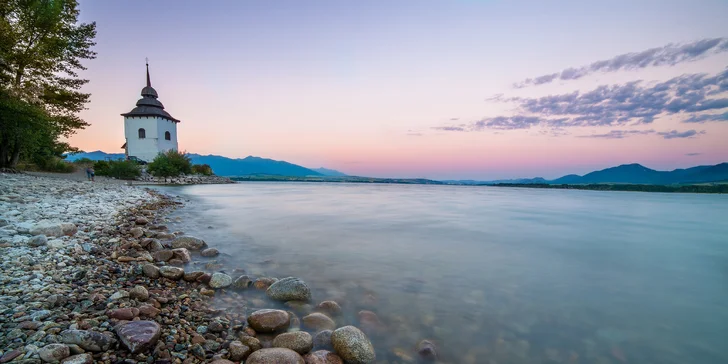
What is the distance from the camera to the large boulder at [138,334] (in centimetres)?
260

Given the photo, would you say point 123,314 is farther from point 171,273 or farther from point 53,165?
point 53,165

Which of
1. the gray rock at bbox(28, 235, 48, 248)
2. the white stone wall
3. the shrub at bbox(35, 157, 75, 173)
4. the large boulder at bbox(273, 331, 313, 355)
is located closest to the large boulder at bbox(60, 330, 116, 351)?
the large boulder at bbox(273, 331, 313, 355)

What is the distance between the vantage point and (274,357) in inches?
112

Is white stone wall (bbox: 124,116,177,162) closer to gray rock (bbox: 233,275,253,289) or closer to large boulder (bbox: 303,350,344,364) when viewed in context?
gray rock (bbox: 233,275,253,289)

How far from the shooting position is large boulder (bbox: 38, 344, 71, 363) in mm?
2261

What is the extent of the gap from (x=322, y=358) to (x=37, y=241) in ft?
18.0

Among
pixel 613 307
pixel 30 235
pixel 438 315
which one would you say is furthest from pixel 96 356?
pixel 613 307

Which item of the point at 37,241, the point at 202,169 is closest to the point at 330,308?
the point at 37,241

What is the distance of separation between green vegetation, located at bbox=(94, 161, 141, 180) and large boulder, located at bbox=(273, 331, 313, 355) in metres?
47.3

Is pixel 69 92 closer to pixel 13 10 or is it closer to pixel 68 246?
pixel 13 10

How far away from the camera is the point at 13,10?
18609mm

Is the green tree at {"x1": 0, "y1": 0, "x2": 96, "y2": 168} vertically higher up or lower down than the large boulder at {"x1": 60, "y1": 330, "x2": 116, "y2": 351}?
higher up

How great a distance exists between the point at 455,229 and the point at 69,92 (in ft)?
95.1

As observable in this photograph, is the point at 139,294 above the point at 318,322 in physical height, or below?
above
